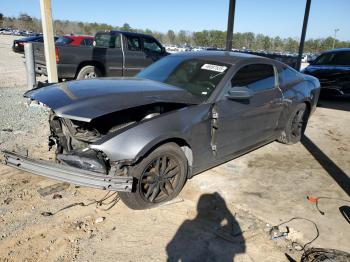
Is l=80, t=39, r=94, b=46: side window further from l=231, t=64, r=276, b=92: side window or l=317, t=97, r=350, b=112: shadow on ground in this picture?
l=231, t=64, r=276, b=92: side window

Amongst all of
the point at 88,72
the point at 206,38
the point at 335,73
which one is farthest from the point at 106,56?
the point at 206,38

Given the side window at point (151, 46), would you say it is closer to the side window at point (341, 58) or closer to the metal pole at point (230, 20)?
the metal pole at point (230, 20)

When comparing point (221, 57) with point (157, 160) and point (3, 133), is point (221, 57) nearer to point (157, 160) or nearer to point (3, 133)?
point (157, 160)

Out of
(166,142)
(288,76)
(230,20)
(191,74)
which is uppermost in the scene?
(230,20)

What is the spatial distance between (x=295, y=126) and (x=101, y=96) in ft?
13.1

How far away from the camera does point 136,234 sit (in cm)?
320

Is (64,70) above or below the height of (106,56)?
below

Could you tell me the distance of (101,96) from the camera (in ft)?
11.0

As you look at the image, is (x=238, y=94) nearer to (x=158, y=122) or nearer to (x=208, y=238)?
(x=158, y=122)

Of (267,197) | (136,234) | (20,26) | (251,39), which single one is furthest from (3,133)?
(20,26)

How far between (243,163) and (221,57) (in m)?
1.68

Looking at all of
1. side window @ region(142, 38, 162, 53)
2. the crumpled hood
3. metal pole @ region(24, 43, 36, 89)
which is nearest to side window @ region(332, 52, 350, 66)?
side window @ region(142, 38, 162, 53)

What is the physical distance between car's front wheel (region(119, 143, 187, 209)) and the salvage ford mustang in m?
0.01

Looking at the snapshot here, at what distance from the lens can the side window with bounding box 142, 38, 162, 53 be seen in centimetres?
1105
